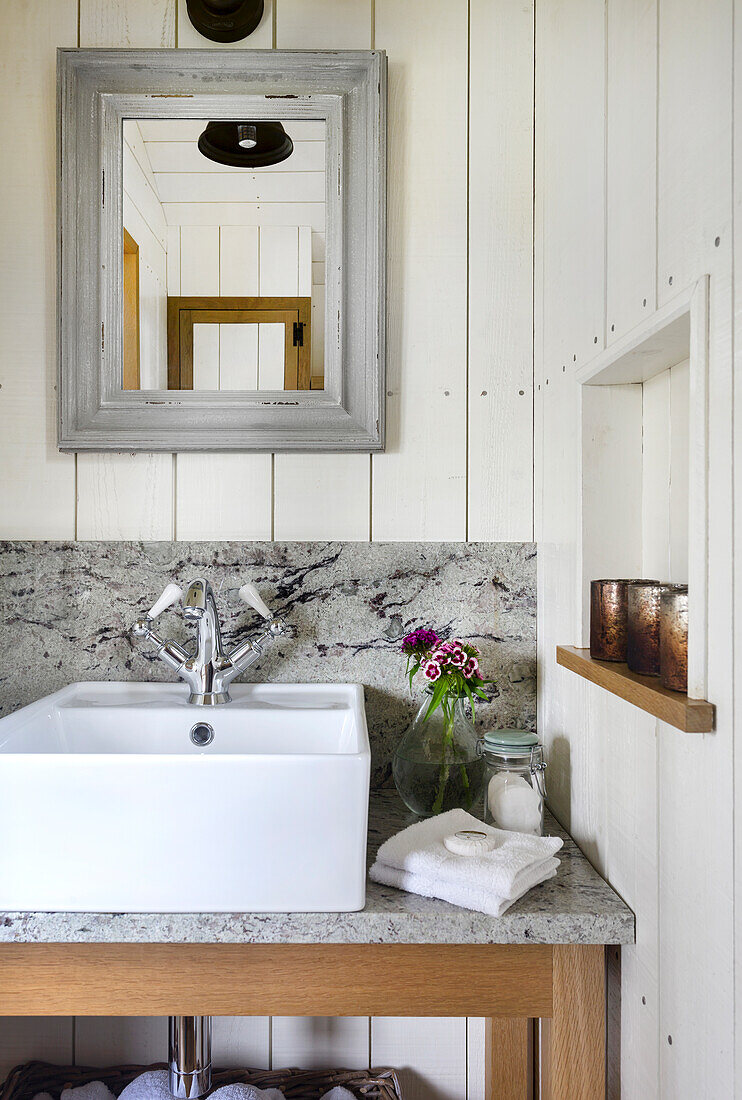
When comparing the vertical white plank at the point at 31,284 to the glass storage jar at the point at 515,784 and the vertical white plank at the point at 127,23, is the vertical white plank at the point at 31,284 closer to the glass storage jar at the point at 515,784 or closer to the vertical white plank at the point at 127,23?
the vertical white plank at the point at 127,23

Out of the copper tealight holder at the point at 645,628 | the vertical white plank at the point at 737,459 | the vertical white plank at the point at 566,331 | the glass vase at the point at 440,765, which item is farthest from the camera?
the glass vase at the point at 440,765

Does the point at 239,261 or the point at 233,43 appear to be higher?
the point at 233,43

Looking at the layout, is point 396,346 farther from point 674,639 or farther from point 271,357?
point 674,639

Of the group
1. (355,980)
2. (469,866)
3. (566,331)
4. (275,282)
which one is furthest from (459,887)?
(275,282)

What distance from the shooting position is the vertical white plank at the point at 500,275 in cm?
130

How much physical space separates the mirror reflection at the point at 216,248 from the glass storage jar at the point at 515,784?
660 millimetres

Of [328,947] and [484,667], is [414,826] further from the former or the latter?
[484,667]

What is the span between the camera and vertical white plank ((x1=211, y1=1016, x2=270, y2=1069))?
4.30 ft

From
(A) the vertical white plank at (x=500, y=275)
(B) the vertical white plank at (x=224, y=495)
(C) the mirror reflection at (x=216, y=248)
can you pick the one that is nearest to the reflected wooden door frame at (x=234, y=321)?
(C) the mirror reflection at (x=216, y=248)

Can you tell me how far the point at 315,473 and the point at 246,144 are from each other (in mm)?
566

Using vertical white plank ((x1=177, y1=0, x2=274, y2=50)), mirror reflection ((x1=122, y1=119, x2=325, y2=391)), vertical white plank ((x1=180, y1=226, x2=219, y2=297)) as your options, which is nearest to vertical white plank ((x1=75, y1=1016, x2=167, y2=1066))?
mirror reflection ((x1=122, y1=119, x2=325, y2=391))

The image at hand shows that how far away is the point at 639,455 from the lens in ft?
3.14

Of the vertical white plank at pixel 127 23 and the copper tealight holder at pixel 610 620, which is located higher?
the vertical white plank at pixel 127 23

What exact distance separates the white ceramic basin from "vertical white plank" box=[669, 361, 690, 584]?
41cm
